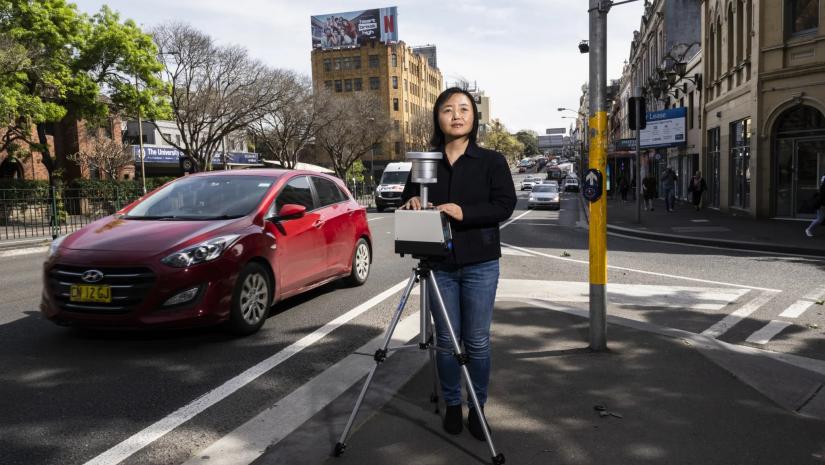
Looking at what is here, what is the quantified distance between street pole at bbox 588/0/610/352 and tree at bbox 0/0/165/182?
21.9 meters

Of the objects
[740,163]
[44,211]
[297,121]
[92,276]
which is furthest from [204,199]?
[297,121]

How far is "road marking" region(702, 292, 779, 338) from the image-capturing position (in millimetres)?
6131

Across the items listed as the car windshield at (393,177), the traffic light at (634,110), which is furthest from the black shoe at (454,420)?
the car windshield at (393,177)

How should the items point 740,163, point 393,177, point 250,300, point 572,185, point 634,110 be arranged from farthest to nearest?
point 572,185
point 393,177
point 740,163
point 634,110
point 250,300

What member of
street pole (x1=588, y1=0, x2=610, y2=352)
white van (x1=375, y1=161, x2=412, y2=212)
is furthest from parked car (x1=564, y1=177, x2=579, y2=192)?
street pole (x1=588, y1=0, x2=610, y2=352)

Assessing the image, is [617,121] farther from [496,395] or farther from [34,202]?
[496,395]

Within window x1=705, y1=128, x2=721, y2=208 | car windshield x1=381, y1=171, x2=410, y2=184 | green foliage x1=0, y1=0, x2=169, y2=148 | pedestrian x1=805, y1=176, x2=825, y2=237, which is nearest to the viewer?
pedestrian x1=805, y1=176, x2=825, y2=237

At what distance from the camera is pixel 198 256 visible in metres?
5.39

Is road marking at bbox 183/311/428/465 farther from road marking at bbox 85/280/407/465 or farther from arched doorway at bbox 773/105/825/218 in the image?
arched doorway at bbox 773/105/825/218

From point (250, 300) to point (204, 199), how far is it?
1.33 meters

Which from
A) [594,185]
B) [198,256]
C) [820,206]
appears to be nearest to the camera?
[594,185]

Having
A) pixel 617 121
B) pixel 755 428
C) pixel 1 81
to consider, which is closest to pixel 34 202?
pixel 1 81

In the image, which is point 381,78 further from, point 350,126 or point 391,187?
point 391,187

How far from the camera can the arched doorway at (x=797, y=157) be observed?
18719 millimetres
